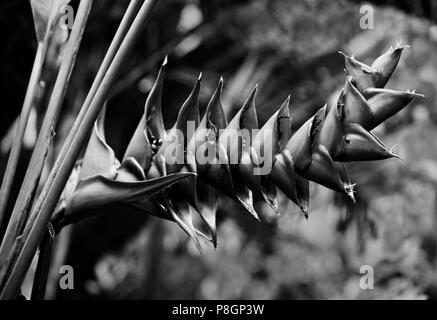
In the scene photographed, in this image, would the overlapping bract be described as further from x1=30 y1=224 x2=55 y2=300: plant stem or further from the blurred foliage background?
the blurred foliage background

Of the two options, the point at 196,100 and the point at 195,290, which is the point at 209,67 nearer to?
the point at 195,290

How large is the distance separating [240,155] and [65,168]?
164mm

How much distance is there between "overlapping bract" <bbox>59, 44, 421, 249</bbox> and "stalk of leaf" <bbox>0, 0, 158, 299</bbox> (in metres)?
0.04

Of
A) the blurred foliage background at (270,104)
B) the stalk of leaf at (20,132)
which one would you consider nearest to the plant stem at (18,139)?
the stalk of leaf at (20,132)

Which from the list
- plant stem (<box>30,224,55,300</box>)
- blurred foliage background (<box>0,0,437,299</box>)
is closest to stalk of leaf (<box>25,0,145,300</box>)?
plant stem (<box>30,224,55,300</box>)

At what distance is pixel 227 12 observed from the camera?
72.9 inches

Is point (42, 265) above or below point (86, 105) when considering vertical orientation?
below

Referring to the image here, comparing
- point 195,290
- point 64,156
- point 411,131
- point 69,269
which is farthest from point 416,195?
point 64,156

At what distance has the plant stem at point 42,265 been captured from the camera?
63 cm

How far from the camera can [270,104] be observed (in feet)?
5.70

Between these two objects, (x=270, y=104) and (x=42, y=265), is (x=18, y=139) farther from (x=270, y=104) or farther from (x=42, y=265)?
(x=270, y=104)

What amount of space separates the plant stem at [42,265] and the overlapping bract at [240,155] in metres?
0.03

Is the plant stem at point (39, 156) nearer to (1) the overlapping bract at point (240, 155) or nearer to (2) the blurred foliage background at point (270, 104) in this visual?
(1) the overlapping bract at point (240, 155)

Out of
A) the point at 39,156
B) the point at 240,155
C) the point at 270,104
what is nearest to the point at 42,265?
the point at 39,156
